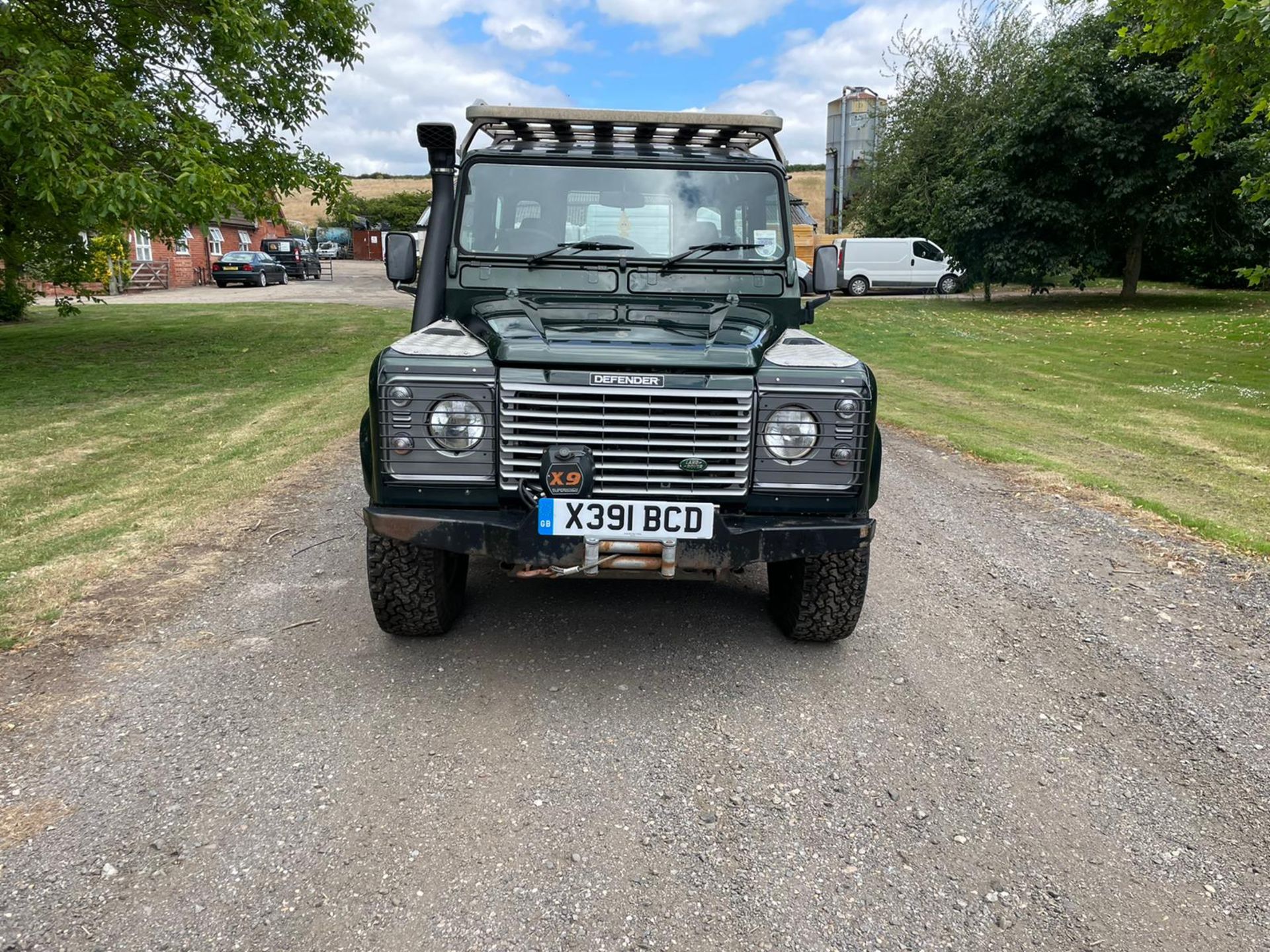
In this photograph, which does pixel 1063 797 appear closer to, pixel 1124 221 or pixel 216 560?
pixel 216 560

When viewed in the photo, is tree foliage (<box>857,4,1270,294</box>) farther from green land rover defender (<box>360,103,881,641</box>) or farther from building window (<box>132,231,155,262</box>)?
building window (<box>132,231,155,262</box>)

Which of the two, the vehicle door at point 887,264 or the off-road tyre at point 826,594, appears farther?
the vehicle door at point 887,264

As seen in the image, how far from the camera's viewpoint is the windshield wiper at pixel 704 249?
14.9ft

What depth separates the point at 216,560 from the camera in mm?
5188

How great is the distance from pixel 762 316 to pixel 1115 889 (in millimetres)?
2699

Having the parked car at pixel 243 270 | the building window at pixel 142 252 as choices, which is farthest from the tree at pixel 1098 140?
the building window at pixel 142 252

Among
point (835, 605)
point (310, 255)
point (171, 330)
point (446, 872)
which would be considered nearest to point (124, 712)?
point (446, 872)

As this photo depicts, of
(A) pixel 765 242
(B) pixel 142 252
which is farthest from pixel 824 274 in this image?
(B) pixel 142 252

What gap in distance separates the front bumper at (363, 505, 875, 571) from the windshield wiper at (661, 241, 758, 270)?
5.16 feet

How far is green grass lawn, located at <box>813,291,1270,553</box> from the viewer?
7160 mm

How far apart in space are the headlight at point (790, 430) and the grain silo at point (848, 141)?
3371cm

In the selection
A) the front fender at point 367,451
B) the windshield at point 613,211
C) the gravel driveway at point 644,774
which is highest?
the windshield at point 613,211

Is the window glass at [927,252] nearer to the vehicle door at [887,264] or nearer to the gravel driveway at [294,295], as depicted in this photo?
the vehicle door at [887,264]

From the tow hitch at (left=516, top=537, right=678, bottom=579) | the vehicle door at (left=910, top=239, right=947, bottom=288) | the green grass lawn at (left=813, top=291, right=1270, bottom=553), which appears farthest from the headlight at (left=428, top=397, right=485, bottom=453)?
the vehicle door at (left=910, top=239, right=947, bottom=288)
